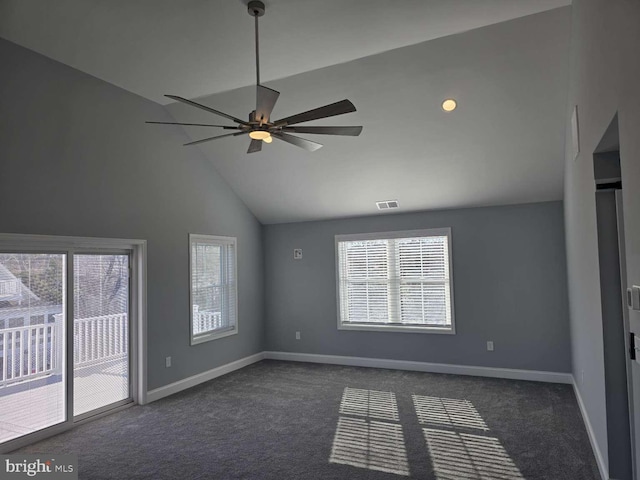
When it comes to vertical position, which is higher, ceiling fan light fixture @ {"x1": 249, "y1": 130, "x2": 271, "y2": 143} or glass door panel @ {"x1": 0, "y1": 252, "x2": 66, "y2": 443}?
ceiling fan light fixture @ {"x1": 249, "y1": 130, "x2": 271, "y2": 143}

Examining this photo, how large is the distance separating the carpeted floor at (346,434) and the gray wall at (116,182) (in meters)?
0.97

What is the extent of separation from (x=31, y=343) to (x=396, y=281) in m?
4.35

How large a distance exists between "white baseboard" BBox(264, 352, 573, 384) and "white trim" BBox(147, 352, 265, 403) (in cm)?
51

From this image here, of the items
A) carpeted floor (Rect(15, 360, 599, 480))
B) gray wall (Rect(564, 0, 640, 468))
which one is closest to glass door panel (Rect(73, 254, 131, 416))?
carpeted floor (Rect(15, 360, 599, 480))

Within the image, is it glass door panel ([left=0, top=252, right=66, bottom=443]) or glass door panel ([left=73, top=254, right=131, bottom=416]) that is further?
glass door panel ([left=73, top=254, right=131, bottom=416])

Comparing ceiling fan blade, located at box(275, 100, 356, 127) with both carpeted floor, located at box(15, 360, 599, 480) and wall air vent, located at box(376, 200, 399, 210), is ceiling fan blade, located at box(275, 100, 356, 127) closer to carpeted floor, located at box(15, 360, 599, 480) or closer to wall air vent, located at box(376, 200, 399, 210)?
carpeted floor, located at box(15, 360, 599, 480)

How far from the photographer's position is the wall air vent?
Result: 5.89 metres

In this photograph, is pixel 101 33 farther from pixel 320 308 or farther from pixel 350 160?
pixel 320 308

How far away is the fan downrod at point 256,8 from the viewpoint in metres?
2.81

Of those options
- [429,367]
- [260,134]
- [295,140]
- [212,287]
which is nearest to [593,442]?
[429,367]

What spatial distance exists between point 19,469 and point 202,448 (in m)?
1.32

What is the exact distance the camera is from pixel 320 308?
6621mm

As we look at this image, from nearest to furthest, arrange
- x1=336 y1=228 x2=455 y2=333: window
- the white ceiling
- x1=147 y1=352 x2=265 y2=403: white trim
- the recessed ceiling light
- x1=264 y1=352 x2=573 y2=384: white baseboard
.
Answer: the white ceiling → the recessed ceiling light → x1=147 y1=352 x2=265 y2=403: white trim → x1=264 y1=352 x2=573 y2=384: white baseboard → x1=336 y1=228 x2=455 y2=333: window

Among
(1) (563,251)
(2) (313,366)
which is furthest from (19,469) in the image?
(1) (563,251)
